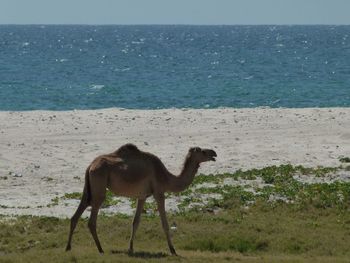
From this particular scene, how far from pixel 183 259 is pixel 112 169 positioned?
1868 mm

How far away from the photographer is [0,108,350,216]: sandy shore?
81.7 ft

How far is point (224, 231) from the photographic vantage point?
1888 centimetres

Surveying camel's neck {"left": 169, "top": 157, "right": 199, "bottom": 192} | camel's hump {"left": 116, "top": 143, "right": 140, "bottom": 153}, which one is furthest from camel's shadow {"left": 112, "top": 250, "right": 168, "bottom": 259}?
camel's hump {"left": 116, "top": 143, "right": 140, "bottom": 153}

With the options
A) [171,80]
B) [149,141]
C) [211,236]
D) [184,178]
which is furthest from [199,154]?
[171,80]

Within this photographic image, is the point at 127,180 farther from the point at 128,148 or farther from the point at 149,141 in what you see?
the point at 149,141

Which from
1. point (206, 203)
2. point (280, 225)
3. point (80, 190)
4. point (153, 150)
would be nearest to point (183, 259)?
point (280, 225)

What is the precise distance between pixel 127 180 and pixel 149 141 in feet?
50.9

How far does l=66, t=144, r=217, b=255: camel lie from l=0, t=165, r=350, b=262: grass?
72cm

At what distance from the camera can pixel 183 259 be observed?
1587 centimetres

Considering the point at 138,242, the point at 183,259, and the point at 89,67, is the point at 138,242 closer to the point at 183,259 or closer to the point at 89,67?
the point at 183,259

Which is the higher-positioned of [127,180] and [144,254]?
[127,180]

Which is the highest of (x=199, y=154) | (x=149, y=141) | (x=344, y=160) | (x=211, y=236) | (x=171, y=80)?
(x=171, y=80)

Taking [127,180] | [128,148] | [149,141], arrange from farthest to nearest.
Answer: [149,141] < [128,148] < [127,180]

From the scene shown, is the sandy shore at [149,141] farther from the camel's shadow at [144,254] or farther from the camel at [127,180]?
the camel at [127,180]
